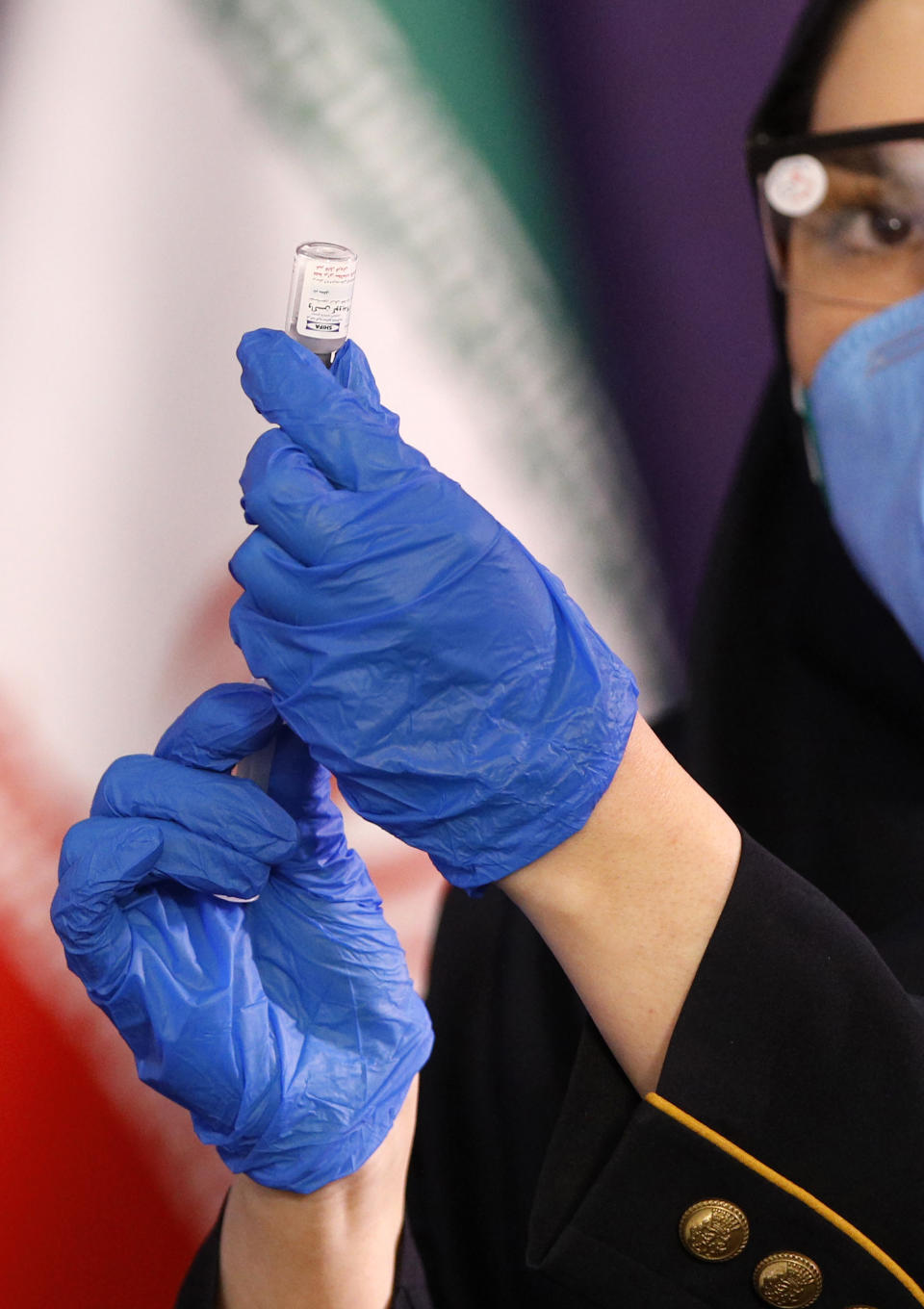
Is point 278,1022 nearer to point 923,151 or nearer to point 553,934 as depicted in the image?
point 553,934

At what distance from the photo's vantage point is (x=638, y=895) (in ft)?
2.55

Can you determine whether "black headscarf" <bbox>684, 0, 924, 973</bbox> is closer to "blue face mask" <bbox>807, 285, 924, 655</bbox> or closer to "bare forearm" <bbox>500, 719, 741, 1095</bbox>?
"blue face mask" <bbox>807, 285, 924, 655</bbox>

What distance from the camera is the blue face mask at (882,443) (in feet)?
3.04

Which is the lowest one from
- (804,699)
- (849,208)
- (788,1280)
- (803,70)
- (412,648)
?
(788,1280)

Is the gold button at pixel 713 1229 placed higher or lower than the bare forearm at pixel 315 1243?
higher

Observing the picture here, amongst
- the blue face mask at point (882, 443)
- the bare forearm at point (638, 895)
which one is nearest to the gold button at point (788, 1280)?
the bare forearm at point (638, 895)

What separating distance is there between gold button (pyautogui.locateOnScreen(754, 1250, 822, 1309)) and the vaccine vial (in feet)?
2.25

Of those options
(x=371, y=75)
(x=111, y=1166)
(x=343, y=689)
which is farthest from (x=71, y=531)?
(x=111, y=1166)

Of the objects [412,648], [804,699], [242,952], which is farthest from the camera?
[804,699]

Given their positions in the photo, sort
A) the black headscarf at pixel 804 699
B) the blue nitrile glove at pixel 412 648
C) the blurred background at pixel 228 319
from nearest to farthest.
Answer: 1. the blue nitrile glove at pixel 412 648
2. the blurred background at pixel 228 319
3. the black headscarf at pixel 804 699

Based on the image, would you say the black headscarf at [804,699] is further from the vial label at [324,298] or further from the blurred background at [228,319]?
the vial label at [324,298]

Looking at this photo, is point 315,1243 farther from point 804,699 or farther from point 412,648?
point 804,699

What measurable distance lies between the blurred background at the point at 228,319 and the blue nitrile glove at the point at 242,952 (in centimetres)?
17

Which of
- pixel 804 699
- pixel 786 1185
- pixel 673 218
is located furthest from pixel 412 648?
pixel 673 218
